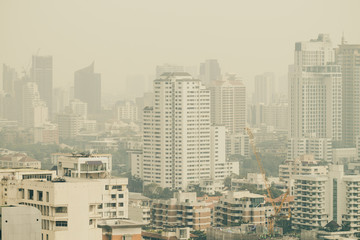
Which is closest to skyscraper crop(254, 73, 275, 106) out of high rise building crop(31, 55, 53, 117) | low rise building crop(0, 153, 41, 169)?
high rise building crop(31, 55, 53, 117)

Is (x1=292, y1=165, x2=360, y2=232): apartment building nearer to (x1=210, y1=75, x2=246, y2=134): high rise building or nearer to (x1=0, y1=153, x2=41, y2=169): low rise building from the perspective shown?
(x1=0, y1=153, x2=41, y2=169): low rise building

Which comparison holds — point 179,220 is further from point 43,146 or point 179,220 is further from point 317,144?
point 43,146

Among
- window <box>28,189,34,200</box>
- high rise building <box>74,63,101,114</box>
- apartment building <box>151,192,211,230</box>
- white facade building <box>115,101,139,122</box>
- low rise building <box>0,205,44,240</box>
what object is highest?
high rise building <box>74,63,101,114</box>

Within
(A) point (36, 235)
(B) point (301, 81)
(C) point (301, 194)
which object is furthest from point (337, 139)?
(A) point (36, 235)

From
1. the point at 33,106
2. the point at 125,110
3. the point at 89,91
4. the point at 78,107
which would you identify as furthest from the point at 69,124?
the point at 125,110

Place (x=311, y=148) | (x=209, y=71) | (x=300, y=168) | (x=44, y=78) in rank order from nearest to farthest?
(x=300, y=168), (x=311, y=148), (x=209, y=71), (x=44, y=78)

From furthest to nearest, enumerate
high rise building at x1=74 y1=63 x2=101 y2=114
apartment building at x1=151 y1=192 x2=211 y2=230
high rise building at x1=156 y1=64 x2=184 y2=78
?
high rise building at x1=74 y1=63 x2=101 y2=114 → high rise building at x1=156 y1=64 x2=184 y2=78 → apartment building at x1=151 y1=192 x2=211 y2=230

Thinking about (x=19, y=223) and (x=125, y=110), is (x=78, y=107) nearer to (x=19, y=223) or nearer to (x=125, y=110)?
(x=125, y=110)
